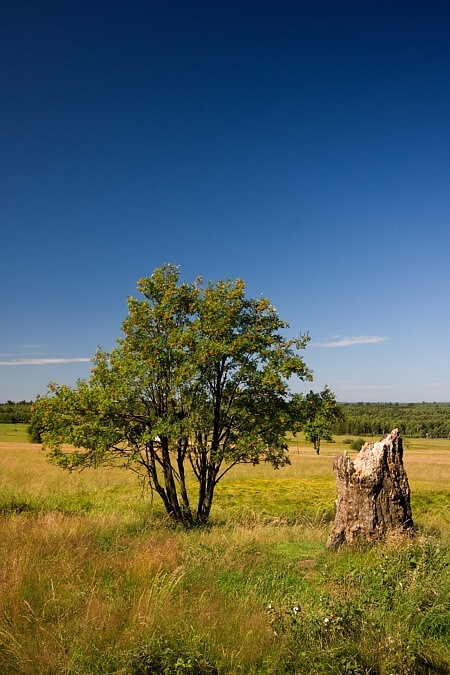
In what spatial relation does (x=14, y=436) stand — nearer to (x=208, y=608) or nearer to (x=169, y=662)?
(x=208, y=608)

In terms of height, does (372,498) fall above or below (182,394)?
below

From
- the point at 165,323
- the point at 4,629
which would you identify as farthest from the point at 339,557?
the point at 165,323

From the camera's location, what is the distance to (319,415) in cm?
1580

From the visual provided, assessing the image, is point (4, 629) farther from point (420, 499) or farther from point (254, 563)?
point (420, 499)

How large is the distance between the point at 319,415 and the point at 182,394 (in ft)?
15.6

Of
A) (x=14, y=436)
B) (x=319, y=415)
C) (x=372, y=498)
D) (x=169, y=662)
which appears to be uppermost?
(x=319, y=415)

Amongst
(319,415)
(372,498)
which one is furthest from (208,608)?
(319,415)

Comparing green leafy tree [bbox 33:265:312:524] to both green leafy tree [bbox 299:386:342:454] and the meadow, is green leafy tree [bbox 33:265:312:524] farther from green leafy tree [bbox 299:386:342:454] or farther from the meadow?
the meadow

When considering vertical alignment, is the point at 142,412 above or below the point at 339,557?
above

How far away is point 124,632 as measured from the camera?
4.80 metres

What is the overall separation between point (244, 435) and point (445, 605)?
968cm

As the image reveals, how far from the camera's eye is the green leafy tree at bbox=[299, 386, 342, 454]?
15.5m

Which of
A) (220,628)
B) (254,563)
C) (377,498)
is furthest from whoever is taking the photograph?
(377,498)

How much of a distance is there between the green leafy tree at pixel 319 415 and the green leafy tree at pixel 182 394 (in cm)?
51
